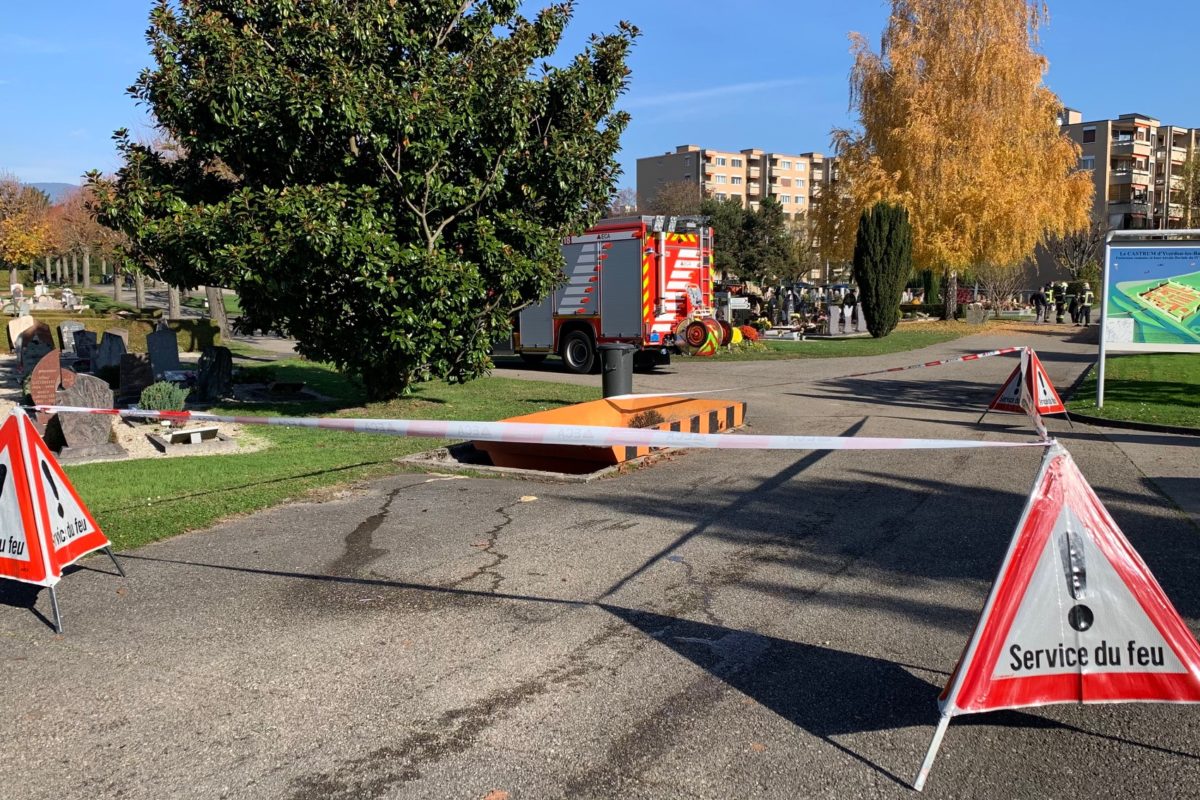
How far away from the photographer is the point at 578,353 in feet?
69.6

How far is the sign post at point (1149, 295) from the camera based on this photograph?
12.7 meters

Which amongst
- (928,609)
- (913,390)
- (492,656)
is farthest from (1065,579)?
A: (913,390)

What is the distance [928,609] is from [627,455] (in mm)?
4884

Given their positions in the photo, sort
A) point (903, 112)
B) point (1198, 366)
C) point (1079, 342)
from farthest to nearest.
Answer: point (903, 112)
point (1079, 342)
point (1198, 366)

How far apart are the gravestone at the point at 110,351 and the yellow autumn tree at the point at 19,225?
39396 millimetres

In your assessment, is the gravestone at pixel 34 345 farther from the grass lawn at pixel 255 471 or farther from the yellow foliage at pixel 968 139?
the yellow foliage at pixel 968 139

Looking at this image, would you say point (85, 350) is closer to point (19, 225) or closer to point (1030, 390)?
point (1030, 390)

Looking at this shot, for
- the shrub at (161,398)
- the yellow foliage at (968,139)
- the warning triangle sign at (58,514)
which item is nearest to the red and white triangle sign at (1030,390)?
the warning triangle sign at (58,514)

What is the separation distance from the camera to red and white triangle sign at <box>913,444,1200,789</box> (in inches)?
137

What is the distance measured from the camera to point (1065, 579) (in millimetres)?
3570

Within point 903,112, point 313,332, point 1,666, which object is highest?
point 903,112

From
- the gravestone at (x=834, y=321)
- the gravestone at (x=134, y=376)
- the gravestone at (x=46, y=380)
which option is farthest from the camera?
the gravestone at (x=834, y=321)

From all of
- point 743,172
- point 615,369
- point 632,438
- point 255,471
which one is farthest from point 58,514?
point 743,172

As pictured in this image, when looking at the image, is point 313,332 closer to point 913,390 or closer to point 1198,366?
point 913,390
